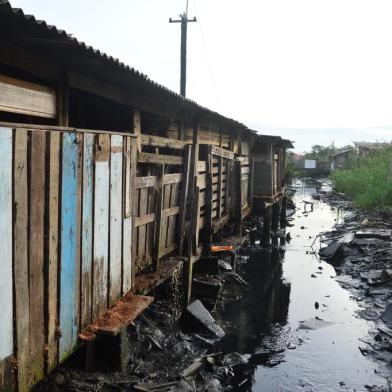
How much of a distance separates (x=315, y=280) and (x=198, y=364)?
6325 millimetres

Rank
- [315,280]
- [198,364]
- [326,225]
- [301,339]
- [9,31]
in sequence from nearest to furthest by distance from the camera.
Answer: [9,31]
[198,364]
[301,339]
[315,280]
[326,225]

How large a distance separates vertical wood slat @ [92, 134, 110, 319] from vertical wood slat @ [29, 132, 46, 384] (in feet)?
2.71

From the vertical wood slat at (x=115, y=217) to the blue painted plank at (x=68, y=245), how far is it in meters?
0.73

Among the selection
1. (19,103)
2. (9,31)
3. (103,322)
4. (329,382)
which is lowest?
(329,382)

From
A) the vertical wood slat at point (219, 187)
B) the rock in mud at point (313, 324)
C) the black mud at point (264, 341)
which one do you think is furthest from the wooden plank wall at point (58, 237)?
the rock in mud at point (313, 324)

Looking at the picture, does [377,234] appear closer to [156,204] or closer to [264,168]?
[264,168]

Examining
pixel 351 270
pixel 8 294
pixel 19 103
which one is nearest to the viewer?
pixel 8 294

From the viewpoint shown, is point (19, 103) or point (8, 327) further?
point (19, 103)

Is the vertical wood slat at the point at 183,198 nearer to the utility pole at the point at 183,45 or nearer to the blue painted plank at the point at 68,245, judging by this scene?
the blue painted plank at the point at 68,245

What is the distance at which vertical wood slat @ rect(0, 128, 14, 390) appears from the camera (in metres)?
2.58

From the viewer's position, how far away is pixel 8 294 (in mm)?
2660

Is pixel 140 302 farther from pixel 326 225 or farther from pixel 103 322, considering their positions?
pixel 326 225

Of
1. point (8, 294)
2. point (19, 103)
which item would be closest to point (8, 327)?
point (8, 294)

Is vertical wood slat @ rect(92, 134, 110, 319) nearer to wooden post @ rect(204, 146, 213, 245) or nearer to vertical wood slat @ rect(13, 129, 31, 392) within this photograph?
vertical wood slat @ rect(13, 129, 31, 392)
